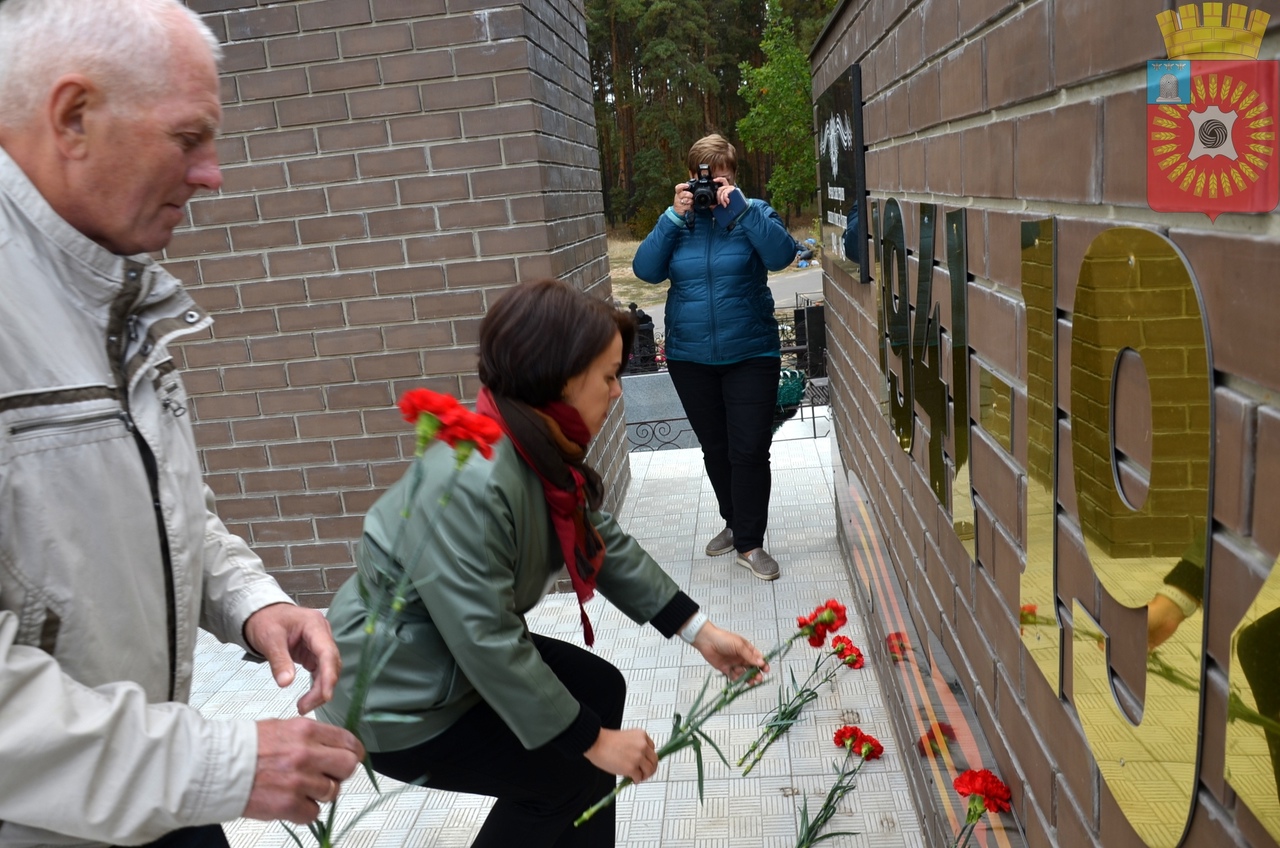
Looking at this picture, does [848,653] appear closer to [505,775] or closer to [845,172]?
[505,775]

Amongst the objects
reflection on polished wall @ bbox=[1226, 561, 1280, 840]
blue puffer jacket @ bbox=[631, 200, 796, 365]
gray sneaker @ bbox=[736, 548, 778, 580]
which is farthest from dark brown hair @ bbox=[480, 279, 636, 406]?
gray sneaker @ bbox=[736, 548, 778, 580]

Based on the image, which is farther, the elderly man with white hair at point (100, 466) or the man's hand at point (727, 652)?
the man's hand at point (727, 652)

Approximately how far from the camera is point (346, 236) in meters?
4.26

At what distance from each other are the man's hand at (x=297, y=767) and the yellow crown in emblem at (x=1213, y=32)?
1170mm

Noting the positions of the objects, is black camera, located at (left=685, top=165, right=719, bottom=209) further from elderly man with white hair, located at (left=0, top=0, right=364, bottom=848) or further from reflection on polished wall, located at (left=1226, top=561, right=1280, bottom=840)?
reflection on polished wall, located at (left=1226, top=561, right=1280, bottom=840)

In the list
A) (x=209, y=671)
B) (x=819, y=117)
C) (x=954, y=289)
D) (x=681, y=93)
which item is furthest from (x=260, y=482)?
(x=681, y=93)

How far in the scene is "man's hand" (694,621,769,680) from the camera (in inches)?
85.8

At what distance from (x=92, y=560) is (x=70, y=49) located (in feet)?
2.04

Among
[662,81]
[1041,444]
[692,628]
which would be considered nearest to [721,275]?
[692,628]

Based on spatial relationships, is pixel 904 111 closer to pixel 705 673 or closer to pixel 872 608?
pixel 872 608

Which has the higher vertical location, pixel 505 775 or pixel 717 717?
pixel 505 775

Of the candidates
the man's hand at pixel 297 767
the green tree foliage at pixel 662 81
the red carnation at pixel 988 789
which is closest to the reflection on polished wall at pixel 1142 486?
the red carnation at pixel 988 789

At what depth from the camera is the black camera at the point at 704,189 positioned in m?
4.37

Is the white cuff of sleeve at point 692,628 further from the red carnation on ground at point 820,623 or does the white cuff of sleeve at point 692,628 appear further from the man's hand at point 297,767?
the man's hand at point 297,767
